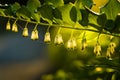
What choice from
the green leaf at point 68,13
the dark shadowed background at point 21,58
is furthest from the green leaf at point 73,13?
the dark shadowed background at point 21,58

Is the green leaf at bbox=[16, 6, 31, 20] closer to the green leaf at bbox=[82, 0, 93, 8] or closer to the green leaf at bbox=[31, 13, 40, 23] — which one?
the green leaf at bbox=[31, 13, 40, 23]

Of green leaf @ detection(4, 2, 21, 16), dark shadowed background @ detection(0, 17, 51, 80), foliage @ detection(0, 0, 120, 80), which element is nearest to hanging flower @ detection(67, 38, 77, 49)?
foliage @ detection(0, 0, 120, 80)

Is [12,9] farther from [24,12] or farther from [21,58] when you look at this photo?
[21,58]

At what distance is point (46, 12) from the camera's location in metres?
0.73

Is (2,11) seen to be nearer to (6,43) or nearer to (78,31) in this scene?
(78,31)

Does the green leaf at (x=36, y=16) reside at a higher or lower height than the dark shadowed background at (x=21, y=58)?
higher

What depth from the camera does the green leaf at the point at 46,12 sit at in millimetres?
724

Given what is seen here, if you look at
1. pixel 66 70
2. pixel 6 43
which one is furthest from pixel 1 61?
pixel 66 70

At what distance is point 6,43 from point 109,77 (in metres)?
7.42

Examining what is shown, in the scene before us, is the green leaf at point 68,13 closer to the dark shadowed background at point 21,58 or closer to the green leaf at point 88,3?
the green leaf at point 88,3

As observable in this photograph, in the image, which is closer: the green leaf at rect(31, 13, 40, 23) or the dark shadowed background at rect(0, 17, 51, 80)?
the green leaf at rect(31, 13, 40, 23)

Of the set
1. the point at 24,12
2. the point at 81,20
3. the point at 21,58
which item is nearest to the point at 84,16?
the point at 81,20

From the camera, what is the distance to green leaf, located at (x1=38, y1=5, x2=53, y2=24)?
28.5 inches

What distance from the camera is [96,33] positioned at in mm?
790
